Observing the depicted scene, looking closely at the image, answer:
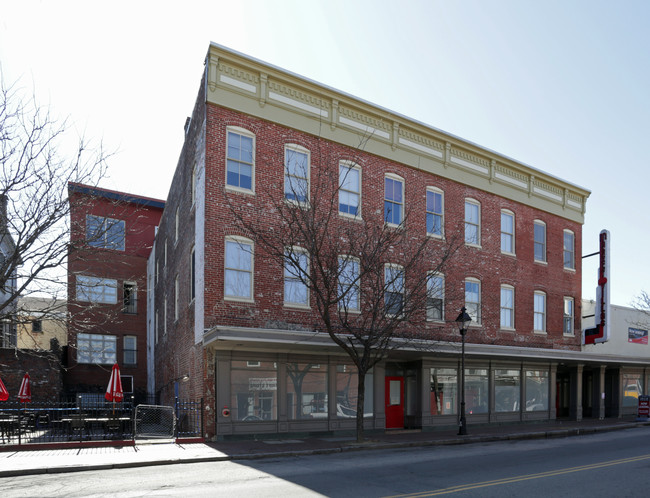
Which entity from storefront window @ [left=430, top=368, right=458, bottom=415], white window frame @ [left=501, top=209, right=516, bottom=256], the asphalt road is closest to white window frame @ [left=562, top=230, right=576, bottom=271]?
white window frame @ [left=501, top=209, right=516, bottom=256]

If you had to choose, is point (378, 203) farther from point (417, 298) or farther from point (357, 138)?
point (417, 298)

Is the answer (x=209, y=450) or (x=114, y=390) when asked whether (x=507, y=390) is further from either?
(x=114, y=390)

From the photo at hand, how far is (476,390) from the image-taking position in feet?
77.0

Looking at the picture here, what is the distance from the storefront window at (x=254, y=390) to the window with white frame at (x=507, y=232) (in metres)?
12.7

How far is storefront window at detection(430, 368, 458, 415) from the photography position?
22.1m

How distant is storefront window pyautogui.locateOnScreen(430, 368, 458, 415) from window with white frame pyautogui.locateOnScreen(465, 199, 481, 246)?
5437 mm

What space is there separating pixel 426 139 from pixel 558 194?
29.5 ft

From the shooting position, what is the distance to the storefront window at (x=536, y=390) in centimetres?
2547

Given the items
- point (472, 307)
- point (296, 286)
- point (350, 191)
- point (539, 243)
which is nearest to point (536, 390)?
point (472, 307)

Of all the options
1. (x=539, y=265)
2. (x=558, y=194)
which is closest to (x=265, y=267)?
(x=539, y=265)

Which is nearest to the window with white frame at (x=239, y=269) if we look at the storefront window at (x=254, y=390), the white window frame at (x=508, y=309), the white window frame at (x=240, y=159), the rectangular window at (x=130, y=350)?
the white window frame at (x=240, y=159)

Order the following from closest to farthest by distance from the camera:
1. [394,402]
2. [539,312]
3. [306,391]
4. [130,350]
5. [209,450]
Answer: [209,450] < [306,391] < [394,402] < [539,312] < [130,350]

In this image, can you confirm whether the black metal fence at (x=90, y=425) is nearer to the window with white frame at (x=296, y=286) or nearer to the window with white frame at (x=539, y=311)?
the window with white frame at (x=296, y=286)

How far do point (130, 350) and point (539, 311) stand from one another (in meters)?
24.5
